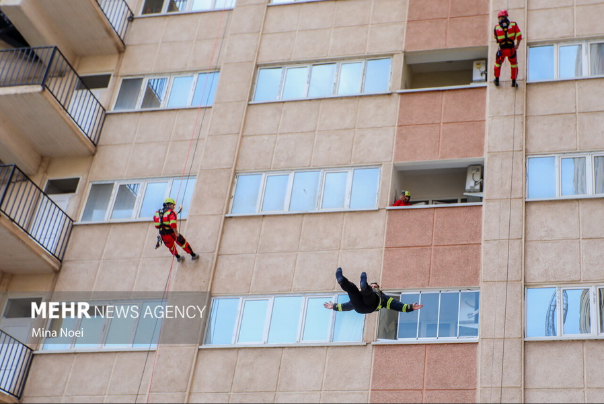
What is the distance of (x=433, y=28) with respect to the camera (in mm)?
24719

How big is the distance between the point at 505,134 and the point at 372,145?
10.9 ft

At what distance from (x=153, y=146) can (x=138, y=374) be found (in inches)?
266

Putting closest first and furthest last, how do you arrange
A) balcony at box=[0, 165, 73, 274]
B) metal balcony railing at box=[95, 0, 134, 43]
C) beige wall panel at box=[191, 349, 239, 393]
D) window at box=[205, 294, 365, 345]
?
beige wall panel at box=[191, 349, 239, 393] → window at box=[205, 294, 365, 345] → balcony at box=[0, 165, 73, 274] → metal balcony railing at box=[95, 0, 134, 43]

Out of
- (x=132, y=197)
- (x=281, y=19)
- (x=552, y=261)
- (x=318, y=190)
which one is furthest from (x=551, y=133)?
(x=132, y=197)

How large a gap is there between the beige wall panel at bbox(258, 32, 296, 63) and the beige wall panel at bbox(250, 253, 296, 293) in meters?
6.42

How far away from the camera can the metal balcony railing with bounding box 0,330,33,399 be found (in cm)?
2175

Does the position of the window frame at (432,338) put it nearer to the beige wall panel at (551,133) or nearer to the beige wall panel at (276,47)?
the beige wall panel at (551,133)

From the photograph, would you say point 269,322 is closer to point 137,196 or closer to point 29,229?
point 137,196

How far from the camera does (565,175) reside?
21344 mm

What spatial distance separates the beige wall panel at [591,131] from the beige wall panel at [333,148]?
5.61 metres

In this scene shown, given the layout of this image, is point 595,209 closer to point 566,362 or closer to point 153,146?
point 566,362

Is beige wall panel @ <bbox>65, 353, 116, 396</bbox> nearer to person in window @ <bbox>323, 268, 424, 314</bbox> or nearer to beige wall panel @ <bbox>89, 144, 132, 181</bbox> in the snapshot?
beige wall panel @ <bbox>89, 144, 132, 181</bbox>

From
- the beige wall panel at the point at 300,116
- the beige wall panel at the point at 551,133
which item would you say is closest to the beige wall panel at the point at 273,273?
the beige wall panel at the point at 300,116

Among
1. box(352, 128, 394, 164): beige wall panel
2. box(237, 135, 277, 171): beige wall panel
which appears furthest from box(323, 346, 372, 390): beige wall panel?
box(237, 135, 277, 171): beige wall panel
